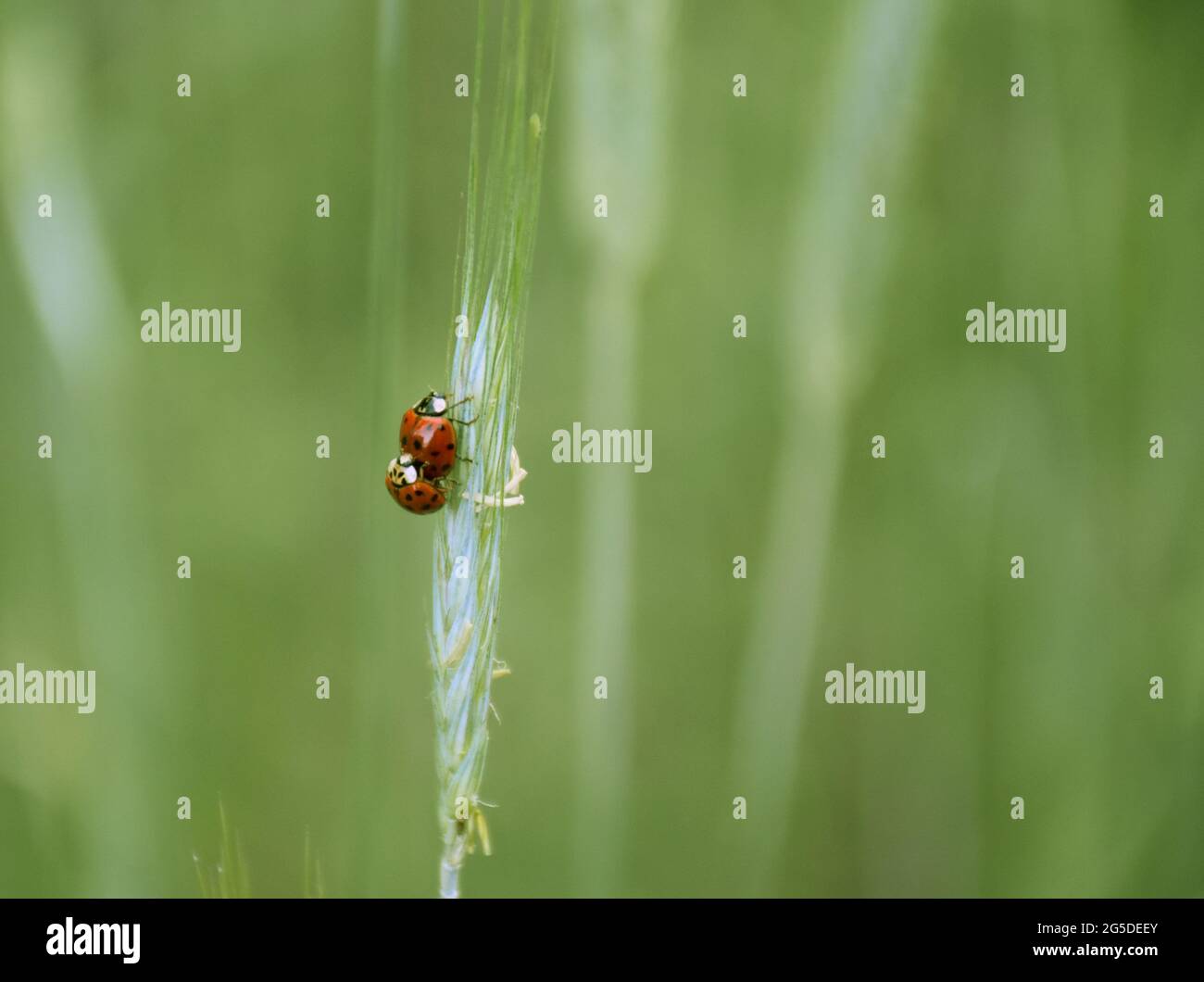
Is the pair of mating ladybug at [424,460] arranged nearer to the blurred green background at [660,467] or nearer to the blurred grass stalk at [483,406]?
Answer: the blurred grass stalk at [483,406]

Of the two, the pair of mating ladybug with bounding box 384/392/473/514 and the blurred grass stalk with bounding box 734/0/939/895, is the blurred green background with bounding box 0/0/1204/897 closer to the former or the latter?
the blurred grass stalk with bounding box 734/0/939/895

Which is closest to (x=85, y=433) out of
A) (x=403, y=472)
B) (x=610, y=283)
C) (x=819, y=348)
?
(x=403, y=472)

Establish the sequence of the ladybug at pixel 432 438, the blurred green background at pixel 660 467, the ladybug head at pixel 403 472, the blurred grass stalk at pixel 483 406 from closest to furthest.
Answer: the blurred grass stalk at pixel 483 406 → the ladybug at pixel 432 438 → the ladybug head at pixel 403 472 → the blurred green background at pixel 660 467

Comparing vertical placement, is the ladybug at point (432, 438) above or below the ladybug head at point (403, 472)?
above

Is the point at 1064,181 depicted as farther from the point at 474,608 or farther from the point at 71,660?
the point at 71,660

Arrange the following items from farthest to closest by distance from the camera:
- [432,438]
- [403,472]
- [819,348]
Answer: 1. [819,348]
2. [403,472]
3. [432,438]

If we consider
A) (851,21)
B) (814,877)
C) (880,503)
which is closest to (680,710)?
(814,877)

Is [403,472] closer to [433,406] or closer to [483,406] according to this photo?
[433,406]

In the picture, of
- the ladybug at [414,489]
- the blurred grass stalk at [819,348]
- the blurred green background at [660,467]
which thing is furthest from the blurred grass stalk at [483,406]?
the blurred grass stalk at [819,348]
